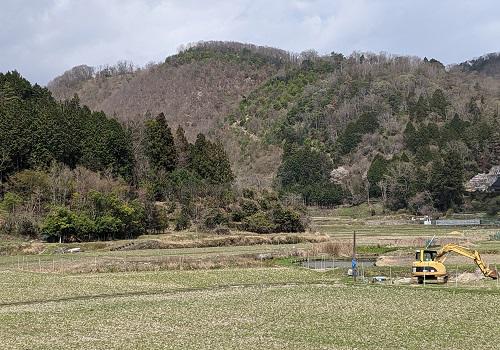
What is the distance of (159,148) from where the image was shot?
94.6 m

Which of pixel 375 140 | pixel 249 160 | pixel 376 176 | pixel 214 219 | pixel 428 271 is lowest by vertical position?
pixel 428 271

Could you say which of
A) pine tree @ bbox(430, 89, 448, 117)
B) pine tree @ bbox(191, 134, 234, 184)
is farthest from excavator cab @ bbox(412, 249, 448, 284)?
pine tree @ bbox(430, 89, 448, 117)

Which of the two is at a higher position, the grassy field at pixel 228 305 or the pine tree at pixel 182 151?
the pine tree at pixel 182 151

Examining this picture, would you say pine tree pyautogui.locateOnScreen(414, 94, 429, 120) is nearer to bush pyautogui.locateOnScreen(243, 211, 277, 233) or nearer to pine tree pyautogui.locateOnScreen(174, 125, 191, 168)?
pine tree pyautogui.locateOnScreen(174, 125, 191, 168)

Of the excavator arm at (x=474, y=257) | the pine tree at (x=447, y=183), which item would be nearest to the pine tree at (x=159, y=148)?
the pine tree at (x=447, y=183)

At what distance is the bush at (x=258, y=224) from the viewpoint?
270ft

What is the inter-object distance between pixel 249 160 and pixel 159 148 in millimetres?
87537

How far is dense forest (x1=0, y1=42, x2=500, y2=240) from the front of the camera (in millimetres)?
75875

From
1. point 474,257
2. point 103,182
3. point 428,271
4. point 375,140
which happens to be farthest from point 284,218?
point 375,140

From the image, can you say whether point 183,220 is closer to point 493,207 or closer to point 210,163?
point 210,163

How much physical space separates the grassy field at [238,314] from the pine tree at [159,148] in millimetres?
52851

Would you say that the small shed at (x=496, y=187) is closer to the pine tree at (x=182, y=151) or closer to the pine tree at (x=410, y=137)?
the pine tree at (x=410, y=137)

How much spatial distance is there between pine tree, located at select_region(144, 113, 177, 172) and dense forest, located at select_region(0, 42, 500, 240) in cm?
17

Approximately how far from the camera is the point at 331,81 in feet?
642
